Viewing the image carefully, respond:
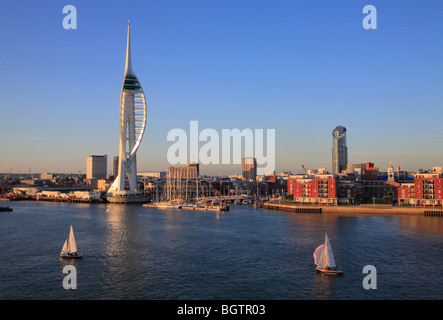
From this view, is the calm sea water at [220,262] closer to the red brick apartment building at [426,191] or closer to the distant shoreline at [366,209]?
the distant shoreline at [366,209]

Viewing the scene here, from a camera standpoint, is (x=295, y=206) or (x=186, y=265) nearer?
(x=186, y=265)

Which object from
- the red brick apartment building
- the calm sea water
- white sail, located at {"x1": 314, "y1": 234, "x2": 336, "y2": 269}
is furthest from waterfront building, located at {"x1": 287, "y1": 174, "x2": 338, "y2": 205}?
white sail, located at {"x1": 314, "y1": 234, "x2": 336, "y2": 269}

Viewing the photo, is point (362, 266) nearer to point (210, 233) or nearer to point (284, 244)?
point (284, 244)

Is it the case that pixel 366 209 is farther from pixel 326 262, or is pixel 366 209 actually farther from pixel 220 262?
pixel 220 262

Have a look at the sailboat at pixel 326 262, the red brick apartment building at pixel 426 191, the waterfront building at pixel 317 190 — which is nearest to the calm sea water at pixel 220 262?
the sailboat at pixel 326 262

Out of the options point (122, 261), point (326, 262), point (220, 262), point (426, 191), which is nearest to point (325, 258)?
point (326, 262)
